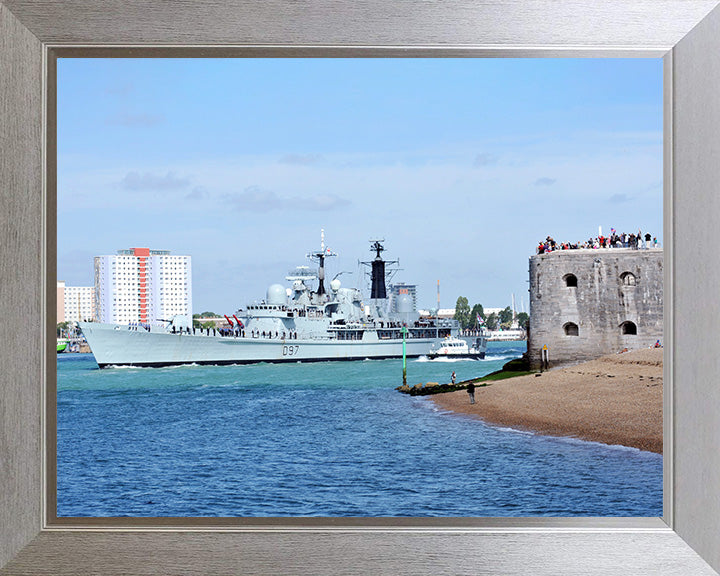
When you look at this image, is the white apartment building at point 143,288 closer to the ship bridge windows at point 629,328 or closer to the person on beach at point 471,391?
the person on beach at point 471,391

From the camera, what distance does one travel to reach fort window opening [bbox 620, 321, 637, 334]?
1122 centimetres

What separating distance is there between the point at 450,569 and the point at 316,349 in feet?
66.0

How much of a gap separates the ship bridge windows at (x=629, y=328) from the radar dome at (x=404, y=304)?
12806mm

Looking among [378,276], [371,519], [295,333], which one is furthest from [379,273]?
[371,519]

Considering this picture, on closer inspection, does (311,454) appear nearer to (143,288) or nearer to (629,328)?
(629,328)

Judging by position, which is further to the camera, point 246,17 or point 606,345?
point 606,345

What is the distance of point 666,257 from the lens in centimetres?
203

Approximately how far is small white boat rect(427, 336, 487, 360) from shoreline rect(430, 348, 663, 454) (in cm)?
1144

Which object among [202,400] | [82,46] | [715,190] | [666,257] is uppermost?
[82,46]

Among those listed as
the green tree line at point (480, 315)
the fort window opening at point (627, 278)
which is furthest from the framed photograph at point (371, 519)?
the green tree line at point (480, 315)

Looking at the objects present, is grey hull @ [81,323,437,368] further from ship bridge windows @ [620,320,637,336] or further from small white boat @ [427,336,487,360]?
ship bridge windows @ [620,320,637,336]

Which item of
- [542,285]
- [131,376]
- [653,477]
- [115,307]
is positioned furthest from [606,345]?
[131,376]

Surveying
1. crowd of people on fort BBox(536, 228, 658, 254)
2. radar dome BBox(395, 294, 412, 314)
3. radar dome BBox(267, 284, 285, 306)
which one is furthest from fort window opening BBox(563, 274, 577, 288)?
radar dome BBox(395, 294, 412, 314)

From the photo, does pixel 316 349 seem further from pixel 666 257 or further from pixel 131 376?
pixel 666 257
